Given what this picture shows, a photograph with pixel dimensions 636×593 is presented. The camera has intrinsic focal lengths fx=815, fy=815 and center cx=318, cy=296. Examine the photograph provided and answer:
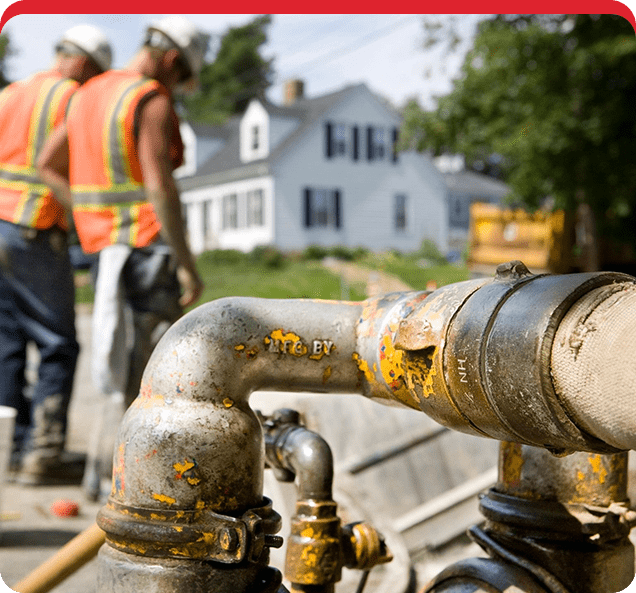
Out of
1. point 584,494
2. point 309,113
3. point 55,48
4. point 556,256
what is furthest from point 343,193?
point 584,494

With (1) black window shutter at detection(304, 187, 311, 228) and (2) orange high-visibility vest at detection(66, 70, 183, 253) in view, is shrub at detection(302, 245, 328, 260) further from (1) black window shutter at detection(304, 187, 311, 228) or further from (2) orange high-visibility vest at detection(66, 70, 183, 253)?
(2) orange high-visibility vest at detection(66, 70, 183, 253)

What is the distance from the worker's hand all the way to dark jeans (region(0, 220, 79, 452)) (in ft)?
2.15

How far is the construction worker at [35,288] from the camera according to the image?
4074 mm

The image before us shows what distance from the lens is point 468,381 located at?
118 centimetres

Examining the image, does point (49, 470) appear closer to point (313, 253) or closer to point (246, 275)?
point (246, 275)

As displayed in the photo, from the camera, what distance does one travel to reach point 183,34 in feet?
12.8

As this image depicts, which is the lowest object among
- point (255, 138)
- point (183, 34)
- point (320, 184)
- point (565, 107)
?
point (183, 34)

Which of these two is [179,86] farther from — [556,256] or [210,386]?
[556,256]

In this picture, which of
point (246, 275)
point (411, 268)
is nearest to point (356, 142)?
point (411, 268)

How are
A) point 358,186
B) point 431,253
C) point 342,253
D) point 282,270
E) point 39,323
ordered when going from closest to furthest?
point 39,323 < point 282,270 < point 342,253 < point 431,253 < point 358,186

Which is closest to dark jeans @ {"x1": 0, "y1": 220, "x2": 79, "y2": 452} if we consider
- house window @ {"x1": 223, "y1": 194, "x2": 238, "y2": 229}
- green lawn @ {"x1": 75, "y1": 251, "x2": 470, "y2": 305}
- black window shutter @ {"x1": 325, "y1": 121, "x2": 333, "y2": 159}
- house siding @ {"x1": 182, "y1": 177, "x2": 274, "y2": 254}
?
green lawn @ {"x1": 75, "y1": 251, "x2": 470, "y2": 305}

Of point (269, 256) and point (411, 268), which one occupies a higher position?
point (269, 256)

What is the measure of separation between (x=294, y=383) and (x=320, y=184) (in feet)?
92.3

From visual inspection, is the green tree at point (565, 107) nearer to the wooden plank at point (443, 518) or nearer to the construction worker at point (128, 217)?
the construction worker at point (128, 217)
